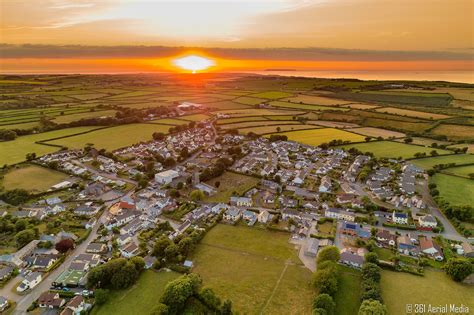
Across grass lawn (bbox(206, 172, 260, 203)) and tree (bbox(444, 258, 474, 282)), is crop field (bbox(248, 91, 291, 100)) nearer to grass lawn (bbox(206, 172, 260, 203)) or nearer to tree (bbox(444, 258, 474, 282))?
grass lawn (bbox(206, 172, 260, 203))

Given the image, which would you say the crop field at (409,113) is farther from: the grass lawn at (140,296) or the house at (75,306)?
the house at (75,306)

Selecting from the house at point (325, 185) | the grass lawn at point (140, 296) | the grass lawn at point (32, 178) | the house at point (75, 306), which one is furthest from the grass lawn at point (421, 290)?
the grass lawn at point (32, 178)

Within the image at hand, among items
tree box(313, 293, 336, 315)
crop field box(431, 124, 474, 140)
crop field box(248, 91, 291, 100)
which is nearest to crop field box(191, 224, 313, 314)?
tree box(313, 293, 336, 315)

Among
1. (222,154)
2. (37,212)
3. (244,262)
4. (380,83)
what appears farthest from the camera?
(380,83)

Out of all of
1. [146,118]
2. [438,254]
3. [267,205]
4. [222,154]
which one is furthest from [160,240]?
[146,118]

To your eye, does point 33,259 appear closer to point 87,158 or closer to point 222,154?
point 87,158
